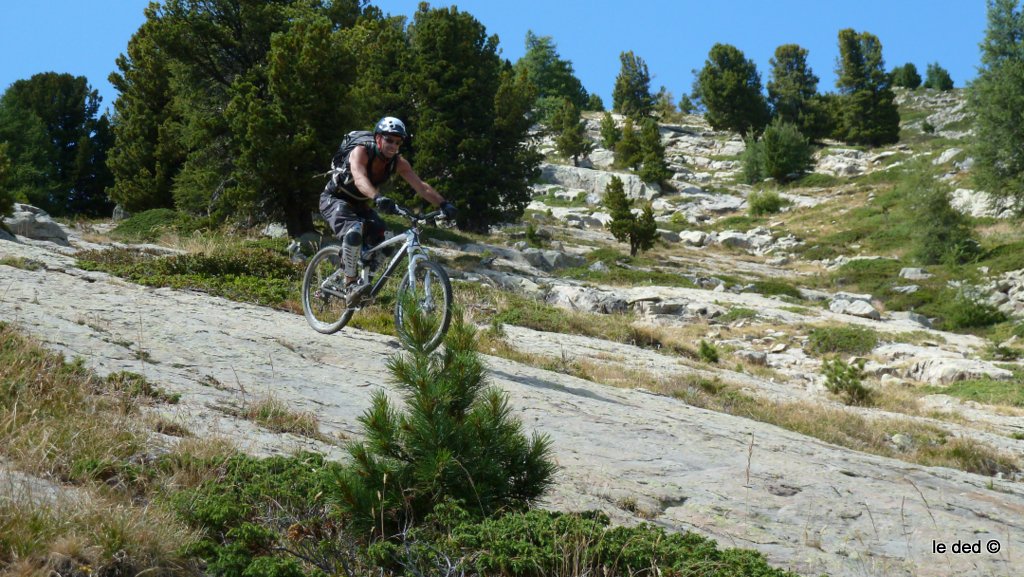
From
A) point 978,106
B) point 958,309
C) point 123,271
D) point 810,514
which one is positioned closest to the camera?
→ point 810,514

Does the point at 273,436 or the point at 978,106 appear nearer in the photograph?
the point at 273,436

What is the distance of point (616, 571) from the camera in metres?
3.10

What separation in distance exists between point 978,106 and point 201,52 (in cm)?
3316

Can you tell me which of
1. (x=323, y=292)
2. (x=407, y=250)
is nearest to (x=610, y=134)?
(x=323, y=292)

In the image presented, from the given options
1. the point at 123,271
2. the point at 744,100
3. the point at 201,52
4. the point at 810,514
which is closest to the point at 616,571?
the point at 810,514

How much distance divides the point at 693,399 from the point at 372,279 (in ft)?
12.6

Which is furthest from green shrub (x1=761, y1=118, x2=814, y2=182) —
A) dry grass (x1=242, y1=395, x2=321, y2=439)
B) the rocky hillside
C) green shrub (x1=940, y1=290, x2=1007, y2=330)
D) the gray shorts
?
dry grass (x1=242, y1=395, x2=321, y2=439)

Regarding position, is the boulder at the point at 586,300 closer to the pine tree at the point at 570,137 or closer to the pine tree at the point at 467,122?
the pine tree at the point at 467,122

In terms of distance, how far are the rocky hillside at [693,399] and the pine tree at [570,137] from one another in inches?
1817

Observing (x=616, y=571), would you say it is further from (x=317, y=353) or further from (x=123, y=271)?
(x=123, y=271)

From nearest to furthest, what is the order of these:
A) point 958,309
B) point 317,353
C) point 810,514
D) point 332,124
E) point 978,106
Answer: point 810,514
point 317,353
point 332,124
point 958,309
point 978,106

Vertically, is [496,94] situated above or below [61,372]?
above

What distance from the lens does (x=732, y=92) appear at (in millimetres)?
76875

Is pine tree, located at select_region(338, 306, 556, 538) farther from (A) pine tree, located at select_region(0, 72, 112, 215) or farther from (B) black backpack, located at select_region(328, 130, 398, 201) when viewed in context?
(A) pine tree, located at select_region(0, 72, 112, 215)
